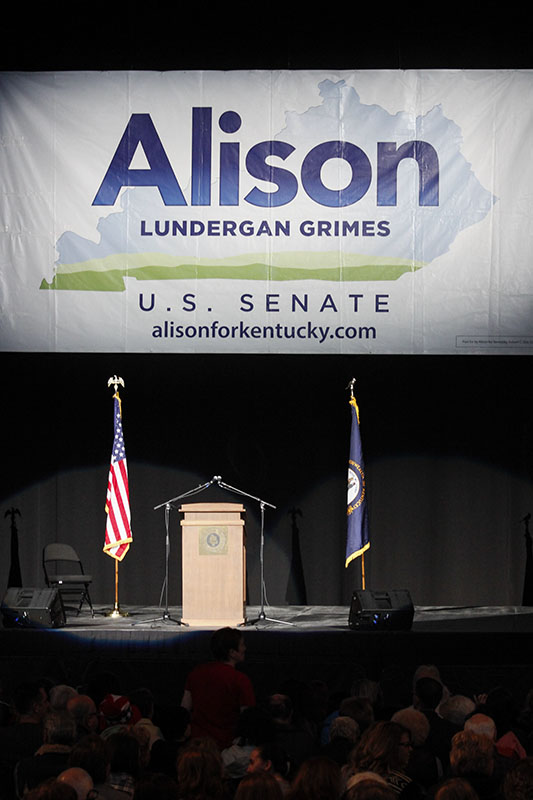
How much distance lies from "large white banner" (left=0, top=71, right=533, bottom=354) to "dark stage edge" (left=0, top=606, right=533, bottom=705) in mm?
2610

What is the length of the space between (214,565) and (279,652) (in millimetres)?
925

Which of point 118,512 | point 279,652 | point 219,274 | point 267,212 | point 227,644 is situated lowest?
point 279,652

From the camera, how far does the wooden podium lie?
847cm

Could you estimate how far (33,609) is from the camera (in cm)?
831

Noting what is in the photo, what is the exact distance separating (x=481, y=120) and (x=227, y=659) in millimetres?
6341

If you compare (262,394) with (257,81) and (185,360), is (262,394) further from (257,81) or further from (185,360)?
(257,81)

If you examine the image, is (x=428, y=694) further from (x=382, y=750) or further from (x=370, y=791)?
(x=370, y=791)

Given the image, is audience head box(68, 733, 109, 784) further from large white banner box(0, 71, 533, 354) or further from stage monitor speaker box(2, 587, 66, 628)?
large white banner box(0, 71, 533, 354)

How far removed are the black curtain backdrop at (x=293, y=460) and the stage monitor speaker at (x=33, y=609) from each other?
206 cm

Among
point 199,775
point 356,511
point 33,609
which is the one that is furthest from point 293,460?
point 199,775

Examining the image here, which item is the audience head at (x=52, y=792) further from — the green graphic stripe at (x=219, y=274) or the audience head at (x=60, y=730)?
the green graphic stripe at (x=219, y=274)

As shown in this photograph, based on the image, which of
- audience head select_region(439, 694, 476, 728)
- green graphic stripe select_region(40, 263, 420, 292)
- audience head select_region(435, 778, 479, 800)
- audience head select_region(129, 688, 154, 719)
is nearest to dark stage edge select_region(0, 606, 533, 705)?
audience head select_region(129, 688, 154, 719)

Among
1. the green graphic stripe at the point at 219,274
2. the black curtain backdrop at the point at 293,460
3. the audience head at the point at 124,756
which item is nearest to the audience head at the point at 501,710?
the audience head at the point at 124,756
